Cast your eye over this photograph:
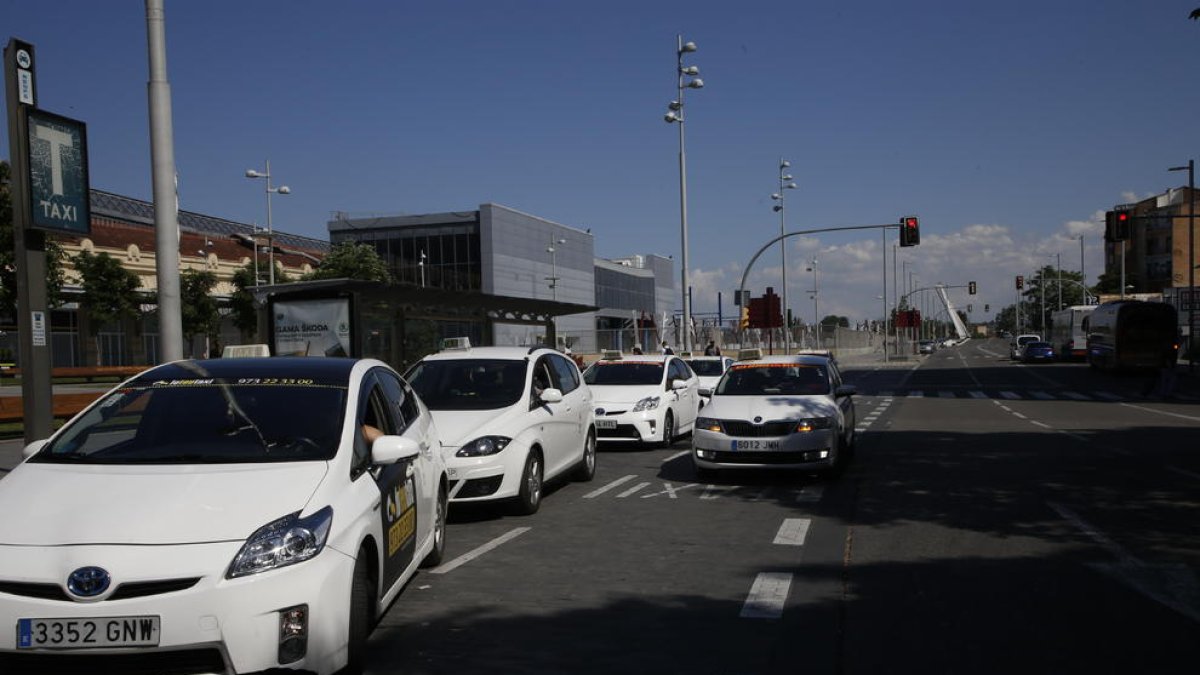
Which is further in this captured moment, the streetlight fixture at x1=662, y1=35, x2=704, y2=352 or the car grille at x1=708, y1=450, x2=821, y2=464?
the streetlight fixture at x1=662, y1=35, x2=704, y2=352

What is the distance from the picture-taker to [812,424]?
38.1 feet

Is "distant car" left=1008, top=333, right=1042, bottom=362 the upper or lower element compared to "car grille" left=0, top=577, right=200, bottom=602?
lower

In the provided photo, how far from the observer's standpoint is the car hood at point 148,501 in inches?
165

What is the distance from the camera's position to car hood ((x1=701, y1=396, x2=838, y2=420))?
11.8 metres

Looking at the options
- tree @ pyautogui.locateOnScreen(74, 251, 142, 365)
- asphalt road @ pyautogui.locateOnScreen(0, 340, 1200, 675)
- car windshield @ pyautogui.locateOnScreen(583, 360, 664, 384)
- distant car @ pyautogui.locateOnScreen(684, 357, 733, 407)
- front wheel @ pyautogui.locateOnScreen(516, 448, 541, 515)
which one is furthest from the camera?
tree @ pyautogui.locateOnScreen(74, 251, 142, 365)

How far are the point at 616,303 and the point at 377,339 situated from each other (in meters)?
81.8

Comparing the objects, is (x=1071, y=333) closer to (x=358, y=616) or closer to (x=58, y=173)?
(x=58, y=173)

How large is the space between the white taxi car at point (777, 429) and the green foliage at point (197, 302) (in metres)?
40.0

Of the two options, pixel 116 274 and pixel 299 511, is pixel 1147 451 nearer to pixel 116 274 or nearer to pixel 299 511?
pixel 299 511

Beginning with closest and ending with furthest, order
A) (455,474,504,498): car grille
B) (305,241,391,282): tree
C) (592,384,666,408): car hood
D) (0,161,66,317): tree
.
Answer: (455,474,504,498): car grille → (592,384,666,408): car hood → (0,161,66,317): tree → (305,241,391,282): tree

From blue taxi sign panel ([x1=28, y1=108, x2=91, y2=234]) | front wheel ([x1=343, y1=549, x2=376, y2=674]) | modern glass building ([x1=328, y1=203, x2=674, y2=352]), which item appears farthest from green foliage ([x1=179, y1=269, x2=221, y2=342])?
front wheel ([x1=343, y1=549, x2=376, y2=674])

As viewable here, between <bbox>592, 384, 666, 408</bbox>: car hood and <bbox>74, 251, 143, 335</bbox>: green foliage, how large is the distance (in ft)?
115

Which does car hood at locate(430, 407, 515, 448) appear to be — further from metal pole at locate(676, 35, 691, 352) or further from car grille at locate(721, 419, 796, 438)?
metal pole at locate(676, 35, 691, 352)

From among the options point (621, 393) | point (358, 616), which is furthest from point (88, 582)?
point (621, 393)
